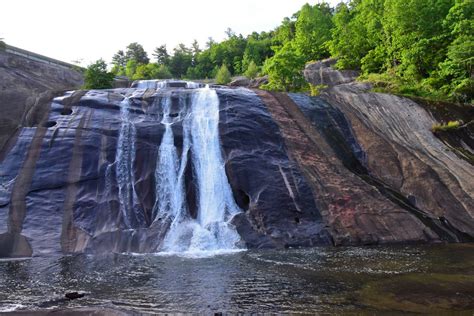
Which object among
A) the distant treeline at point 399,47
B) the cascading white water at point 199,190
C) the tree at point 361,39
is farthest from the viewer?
the tree at point 361,39

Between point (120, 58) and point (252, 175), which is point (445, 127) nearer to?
point (252, 175)

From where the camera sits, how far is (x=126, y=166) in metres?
21.0

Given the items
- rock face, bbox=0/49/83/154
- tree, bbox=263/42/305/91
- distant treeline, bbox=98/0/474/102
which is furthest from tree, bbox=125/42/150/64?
tree, bbox=263/42/305/91

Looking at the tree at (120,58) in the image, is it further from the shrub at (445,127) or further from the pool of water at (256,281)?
the pool of water at (256,281)

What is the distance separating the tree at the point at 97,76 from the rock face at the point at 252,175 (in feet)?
26.5

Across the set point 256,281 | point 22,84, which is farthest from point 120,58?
point 256,281

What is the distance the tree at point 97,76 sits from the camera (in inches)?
1339

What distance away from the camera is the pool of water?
9617 mm

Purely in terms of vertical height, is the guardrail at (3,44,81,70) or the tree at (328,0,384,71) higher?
the tree at (328,0,384,71)

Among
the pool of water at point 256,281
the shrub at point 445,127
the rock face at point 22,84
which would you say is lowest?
the pool of water at point 256,281

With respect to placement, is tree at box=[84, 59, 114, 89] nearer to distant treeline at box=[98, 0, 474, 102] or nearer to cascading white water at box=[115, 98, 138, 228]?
cascading white water at box=[115, 98, 138, 228]

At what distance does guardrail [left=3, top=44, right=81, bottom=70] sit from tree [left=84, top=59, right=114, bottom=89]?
4.86 meters

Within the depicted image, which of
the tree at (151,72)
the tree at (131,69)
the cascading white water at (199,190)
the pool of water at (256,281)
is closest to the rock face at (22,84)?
the cascading white water at (199,190)

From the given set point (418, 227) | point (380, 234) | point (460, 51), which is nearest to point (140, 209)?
point (380, 234)
